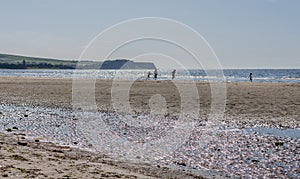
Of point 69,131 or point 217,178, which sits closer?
point 217,178

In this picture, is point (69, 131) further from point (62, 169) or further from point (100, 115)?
point (62, 169)

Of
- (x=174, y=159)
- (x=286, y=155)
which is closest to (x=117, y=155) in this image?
(x=174, y=159)

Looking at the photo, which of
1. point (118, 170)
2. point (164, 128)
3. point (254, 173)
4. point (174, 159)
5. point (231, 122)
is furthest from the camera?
point (231, 122)

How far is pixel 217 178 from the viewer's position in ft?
38.4

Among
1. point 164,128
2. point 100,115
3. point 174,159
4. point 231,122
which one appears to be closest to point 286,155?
point 174,159

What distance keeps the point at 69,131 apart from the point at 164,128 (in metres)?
4.84

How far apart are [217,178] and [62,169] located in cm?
437

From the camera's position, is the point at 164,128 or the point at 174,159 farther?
the point at 164,128

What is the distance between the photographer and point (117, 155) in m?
14.4

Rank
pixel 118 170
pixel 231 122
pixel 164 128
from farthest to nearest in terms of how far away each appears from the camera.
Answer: pixel 231 122 < pixel 164 128 < pixel 118 170

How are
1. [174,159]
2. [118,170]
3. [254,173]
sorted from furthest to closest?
[174,159] < [254,173] < [118,170]

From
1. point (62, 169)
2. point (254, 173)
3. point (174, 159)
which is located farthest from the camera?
point (174, 159)

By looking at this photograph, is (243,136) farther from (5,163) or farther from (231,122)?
(5,163)

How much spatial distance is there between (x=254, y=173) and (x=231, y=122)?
11714 mm
